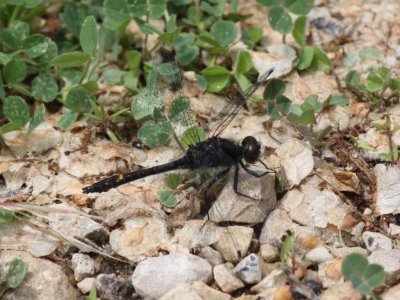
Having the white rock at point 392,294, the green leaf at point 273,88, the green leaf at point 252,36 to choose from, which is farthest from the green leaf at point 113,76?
the white rock at point 392,294

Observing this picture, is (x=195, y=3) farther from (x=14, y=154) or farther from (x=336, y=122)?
A: (x=14, y=154)

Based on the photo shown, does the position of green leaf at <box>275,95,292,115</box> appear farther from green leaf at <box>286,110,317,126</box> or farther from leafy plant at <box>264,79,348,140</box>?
green leaf at <box>286,110,317,126</box>

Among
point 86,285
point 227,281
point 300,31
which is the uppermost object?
point 300,31

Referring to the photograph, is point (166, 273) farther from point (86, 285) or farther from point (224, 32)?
point (224, 32)

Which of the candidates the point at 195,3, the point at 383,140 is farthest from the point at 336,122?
the point at 195,3

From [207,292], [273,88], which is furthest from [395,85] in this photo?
[207,292]

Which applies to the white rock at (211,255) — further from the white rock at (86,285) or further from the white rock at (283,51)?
the white rock at (283,51)
